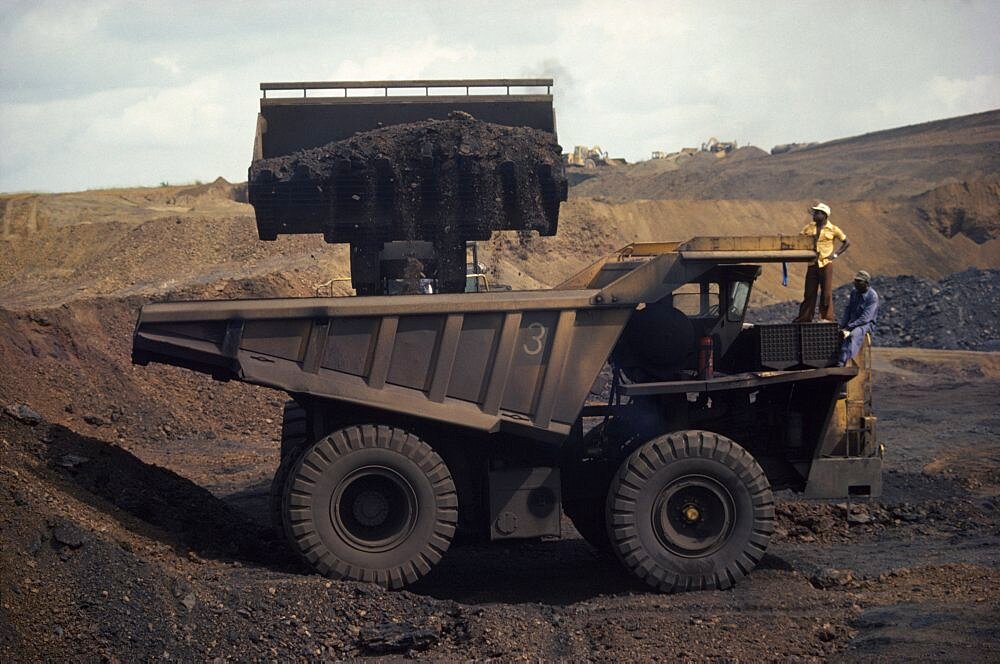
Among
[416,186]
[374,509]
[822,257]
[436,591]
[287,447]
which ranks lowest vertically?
[436,591]

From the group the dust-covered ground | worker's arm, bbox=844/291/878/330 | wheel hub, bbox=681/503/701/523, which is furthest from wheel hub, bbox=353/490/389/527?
worker's arm, bbox=844/291/878/330

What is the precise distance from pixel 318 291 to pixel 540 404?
15892mm

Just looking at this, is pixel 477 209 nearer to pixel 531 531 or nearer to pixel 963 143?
pixel 531 531

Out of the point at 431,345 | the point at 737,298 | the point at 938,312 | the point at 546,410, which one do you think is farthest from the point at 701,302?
the point at 938,312

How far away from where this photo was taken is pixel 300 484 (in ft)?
27.8

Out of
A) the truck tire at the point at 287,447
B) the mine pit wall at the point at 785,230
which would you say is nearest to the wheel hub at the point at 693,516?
the truck tire at the point at 287,447

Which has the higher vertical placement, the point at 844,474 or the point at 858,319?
the point at 858,319

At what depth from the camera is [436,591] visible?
9.13m

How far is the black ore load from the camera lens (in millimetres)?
11078

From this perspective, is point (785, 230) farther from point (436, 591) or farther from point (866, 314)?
point (436, 591)

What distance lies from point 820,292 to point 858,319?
427 mm

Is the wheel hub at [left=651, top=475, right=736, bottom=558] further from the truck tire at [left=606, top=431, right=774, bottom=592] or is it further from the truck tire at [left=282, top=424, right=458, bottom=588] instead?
the truck tire at [left=282, top=424, right=458, bottom=588]

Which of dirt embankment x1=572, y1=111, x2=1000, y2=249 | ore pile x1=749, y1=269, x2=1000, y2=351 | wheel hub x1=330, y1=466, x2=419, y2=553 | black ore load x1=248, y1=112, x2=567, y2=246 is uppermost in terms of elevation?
dirt embankment x1=572, y1=111, x2=1000, y2=249

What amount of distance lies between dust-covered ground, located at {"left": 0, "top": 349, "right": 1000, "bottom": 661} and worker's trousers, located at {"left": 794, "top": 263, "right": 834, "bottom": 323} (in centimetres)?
199
